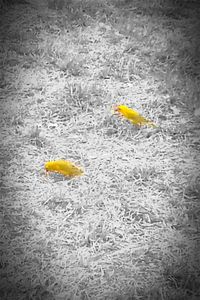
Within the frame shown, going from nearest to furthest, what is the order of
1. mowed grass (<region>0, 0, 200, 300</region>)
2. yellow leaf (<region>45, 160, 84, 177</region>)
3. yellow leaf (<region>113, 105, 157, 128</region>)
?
mowed grass (<region>0, 0, 200, 300</region>), yellow leaf (<region>45, 160, 84, 177</region>), yellow leaf (<region>113, 105, 157, 128</region>)

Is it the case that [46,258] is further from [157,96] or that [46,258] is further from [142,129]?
[157,96]

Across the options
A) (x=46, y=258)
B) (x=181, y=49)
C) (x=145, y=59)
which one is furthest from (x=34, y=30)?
(x=46, y=258)

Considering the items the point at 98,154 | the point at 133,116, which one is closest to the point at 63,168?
the point at 98,154

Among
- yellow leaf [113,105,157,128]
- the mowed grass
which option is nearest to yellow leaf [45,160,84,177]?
the mowed grass

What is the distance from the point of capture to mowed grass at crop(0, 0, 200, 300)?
2.38 metres

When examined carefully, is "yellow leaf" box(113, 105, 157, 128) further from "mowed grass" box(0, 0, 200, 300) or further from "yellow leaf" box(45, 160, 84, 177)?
"yellow leaf" box(45, 160, 84, 177)

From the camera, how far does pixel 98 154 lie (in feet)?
10.8

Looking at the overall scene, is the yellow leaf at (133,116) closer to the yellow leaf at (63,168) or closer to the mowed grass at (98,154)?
the mowed grass at (98,154)

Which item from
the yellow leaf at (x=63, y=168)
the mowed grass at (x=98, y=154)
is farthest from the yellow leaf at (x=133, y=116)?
the yellow leaf at (x=63, y=168)

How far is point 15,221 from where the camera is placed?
2.64m

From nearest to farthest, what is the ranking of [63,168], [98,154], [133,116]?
[63,168]
[98,154]
[133,116]

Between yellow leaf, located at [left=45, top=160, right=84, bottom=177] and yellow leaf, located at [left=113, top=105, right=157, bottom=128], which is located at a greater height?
yellow leaf, located at [left=113, top=105, right=157, bottom=128]

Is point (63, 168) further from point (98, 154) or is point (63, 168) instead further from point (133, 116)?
point (133, 116)

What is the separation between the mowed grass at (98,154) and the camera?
7.82 feet
